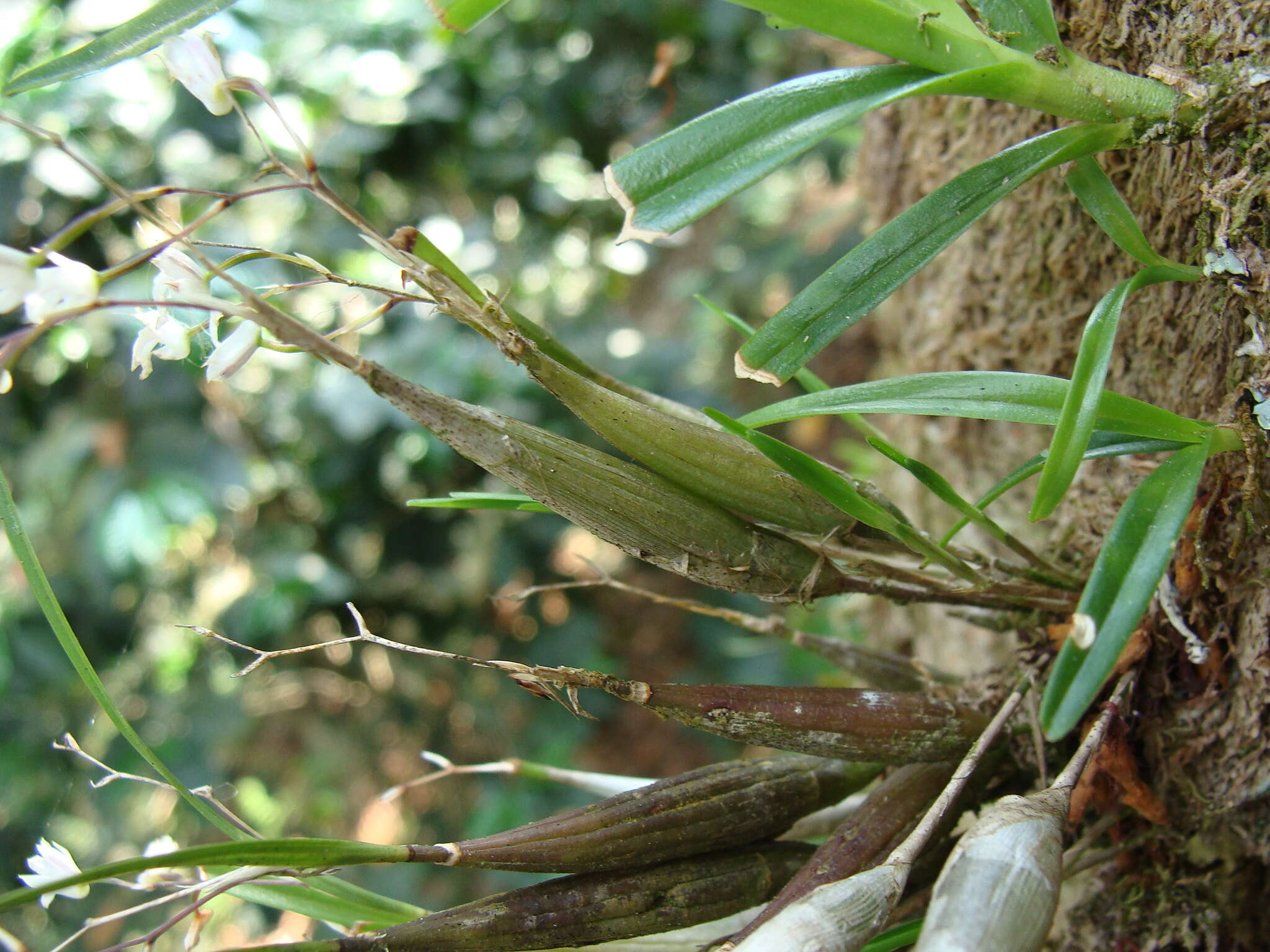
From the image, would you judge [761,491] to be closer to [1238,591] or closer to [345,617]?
[1238,591]

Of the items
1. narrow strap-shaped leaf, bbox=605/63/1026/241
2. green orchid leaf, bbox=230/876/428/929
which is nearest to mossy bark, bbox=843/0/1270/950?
narrow strap-shaped leaf, bbox=605/63/1026/241

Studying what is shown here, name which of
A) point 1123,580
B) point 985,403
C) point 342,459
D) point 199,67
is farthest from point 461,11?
point 342,459

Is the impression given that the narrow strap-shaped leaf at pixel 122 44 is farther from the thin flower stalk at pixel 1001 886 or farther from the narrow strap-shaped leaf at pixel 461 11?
the thin flower stalk at pixel 1001 886

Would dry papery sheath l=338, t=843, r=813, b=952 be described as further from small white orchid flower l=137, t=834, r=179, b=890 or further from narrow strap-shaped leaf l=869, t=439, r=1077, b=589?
narrow strap-shaped leaf l=869, t=439, r=1077, b=589

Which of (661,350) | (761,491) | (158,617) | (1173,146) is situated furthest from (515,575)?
(1173,146)

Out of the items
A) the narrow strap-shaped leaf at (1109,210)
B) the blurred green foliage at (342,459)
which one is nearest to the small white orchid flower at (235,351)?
the narrow strap-shaped leaf at (1109,210)

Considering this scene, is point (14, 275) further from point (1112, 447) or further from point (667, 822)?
point (1112, 447)
